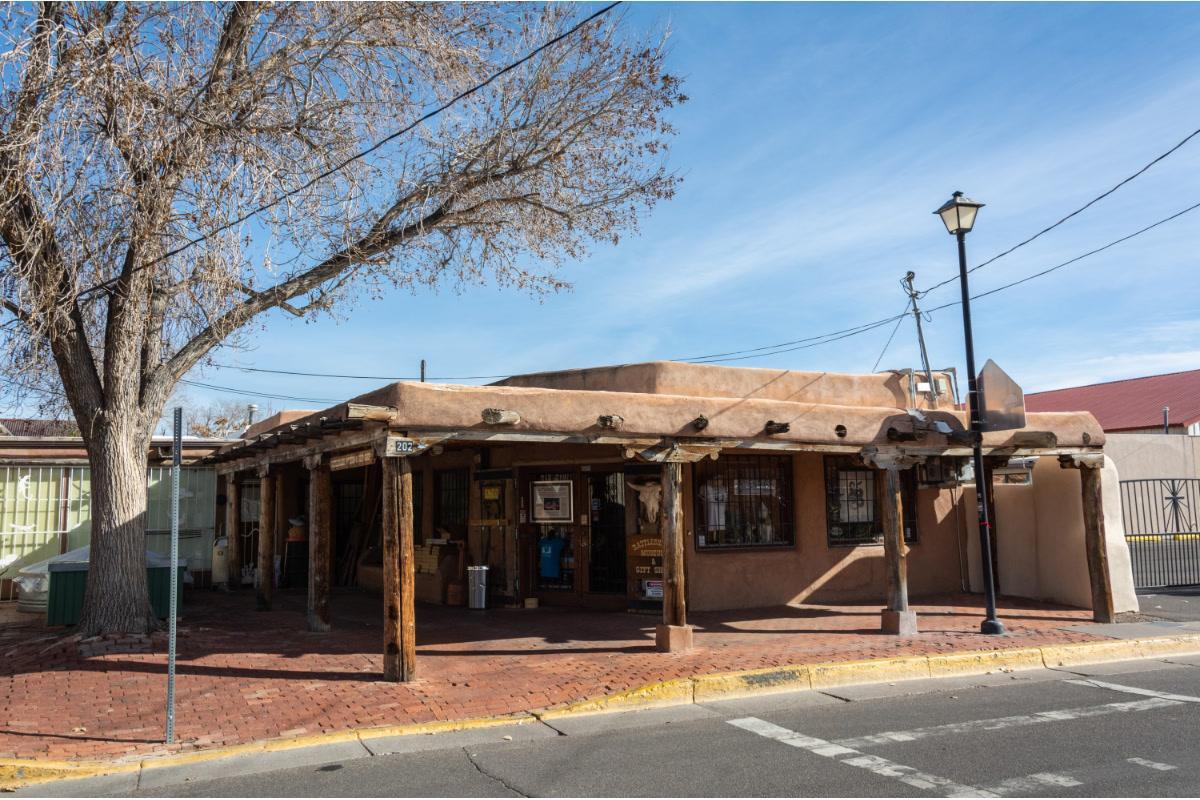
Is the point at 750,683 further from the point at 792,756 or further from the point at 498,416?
the point at 498,416

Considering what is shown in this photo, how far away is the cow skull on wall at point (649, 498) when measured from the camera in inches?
507

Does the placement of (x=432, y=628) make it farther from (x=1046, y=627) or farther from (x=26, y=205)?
(x=1046, y=627)

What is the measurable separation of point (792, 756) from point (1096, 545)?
795 centimetres

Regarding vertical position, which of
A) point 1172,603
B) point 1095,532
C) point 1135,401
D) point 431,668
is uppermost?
point 1135,401

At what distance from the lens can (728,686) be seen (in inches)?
336

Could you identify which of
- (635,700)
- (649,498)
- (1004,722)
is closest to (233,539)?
(649,498)

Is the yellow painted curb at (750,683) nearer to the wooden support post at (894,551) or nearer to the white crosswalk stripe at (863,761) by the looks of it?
the white crosswalk stripe at (863,761)

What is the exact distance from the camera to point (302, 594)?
669 inches

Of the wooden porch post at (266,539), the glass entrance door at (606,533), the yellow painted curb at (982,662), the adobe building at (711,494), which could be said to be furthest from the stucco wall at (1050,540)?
the wooden porch post at (266,539)

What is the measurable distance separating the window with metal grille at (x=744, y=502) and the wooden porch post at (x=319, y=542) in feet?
17.4

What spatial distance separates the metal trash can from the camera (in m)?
14.0

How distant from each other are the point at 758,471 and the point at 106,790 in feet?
32.5

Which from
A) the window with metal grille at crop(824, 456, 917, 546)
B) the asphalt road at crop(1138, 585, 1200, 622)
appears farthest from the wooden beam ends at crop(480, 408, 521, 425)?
the asphalt road at crop(1138, 585, 1200, 622)

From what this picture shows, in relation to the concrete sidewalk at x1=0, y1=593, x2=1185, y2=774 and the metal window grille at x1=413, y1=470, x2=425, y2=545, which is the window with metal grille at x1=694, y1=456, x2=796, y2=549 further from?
the metal window grille at x1=413, y1=470, x2=425, y2=545
